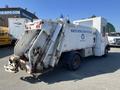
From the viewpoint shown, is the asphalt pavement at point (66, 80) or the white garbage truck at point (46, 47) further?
the white garbage truck at point (46, 47)

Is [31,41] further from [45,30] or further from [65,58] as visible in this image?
[65,58]

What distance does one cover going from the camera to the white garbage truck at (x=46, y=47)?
6477 mm

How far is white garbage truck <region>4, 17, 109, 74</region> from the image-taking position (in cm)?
648

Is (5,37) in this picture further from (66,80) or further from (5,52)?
(66,80)

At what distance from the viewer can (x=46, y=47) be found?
6789mm

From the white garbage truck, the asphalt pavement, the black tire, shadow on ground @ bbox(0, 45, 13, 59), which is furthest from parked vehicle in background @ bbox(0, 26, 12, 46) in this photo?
the black tire

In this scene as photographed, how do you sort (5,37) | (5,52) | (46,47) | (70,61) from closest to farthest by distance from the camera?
(46,47)
(70,61)
(5,52)
(5,37)

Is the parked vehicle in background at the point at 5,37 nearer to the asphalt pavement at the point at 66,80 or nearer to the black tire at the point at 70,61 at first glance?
the asphalt pavement at the point at 66,80

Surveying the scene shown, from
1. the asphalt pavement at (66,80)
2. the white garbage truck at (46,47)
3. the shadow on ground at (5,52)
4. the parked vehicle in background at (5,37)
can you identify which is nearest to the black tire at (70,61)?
the white garbage truck at (46,47)

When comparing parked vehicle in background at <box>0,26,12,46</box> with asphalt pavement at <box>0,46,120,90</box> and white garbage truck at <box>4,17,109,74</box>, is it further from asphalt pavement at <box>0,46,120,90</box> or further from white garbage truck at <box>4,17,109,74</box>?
white garbage truck at <box>4,17,109,74</box>

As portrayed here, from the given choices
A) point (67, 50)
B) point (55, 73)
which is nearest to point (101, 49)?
point (67, 50)

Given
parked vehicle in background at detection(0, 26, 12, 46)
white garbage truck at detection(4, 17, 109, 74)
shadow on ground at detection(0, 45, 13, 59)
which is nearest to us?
white garbage truck at detection(4, 17, 109, 74)

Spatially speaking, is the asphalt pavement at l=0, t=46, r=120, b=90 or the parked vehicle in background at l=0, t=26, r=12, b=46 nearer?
the asphalt pavement at l=0, t=46, r=120, b=90

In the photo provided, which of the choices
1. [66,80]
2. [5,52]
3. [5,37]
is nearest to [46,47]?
[66,80]
